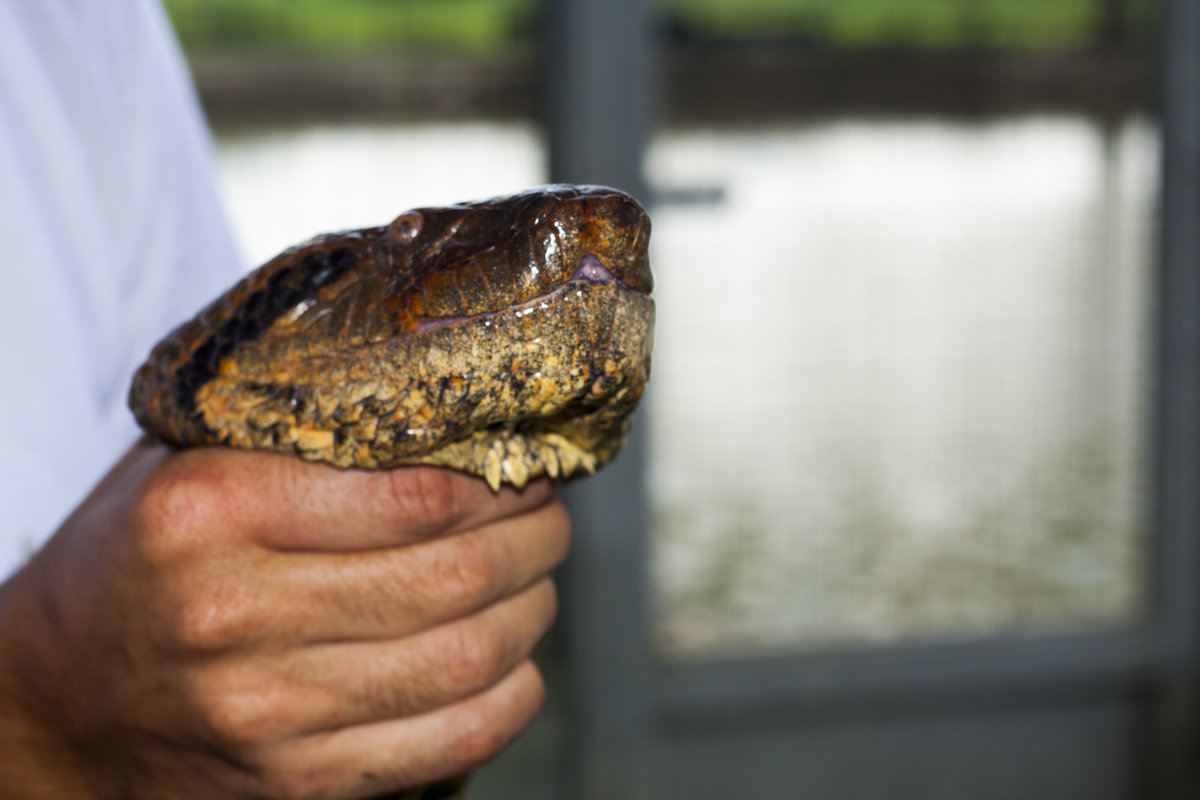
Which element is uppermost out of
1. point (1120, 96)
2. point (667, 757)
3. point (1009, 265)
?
point (1120, 96)

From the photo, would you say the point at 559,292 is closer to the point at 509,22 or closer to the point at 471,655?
the point at 471,655

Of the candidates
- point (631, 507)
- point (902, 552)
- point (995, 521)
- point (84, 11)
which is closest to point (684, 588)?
point (631, 507)

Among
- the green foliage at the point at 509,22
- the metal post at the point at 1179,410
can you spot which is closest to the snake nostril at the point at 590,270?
the green foliage at the point at 509,22

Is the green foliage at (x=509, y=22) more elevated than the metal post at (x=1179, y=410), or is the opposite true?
the green foliage at (x=509, y=22)

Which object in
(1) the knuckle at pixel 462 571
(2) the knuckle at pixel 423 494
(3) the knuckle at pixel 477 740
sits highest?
(2) the knuckle at pixel 423 494

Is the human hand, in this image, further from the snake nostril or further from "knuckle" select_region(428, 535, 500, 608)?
the snake nostril

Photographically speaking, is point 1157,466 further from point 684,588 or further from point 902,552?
point 684,588

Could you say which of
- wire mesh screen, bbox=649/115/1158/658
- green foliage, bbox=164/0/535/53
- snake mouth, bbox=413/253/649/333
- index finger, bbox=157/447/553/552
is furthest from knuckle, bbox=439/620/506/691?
green foliage, bbox=164/0/535/53

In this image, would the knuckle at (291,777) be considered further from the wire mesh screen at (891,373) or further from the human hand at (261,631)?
the wire mesh screen at (891,373)
